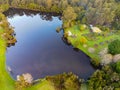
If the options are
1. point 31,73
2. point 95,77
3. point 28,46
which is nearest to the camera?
point 95,77

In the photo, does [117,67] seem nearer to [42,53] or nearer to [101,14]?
[42,53]

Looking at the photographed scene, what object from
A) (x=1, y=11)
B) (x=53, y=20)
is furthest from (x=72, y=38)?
(x=1, y=11)

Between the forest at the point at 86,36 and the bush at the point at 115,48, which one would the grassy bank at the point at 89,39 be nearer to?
the forest at the point at 86,36

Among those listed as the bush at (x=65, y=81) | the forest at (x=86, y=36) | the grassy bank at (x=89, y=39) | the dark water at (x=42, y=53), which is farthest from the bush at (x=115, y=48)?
the bush at (x=65, y=81)

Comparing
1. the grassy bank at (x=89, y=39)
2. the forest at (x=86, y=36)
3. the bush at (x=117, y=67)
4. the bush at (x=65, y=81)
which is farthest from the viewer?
the grassy bank at (x=89, y=39)

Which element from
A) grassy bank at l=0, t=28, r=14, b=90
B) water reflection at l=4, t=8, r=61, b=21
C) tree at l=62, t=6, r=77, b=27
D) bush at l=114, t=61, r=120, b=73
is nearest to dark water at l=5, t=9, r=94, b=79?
grassy bank at l=0, t=28, r=14, b=90

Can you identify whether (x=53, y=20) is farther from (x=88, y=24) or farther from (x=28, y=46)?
(x=28, y=46)

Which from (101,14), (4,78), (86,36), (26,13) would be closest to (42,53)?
(4,78)
